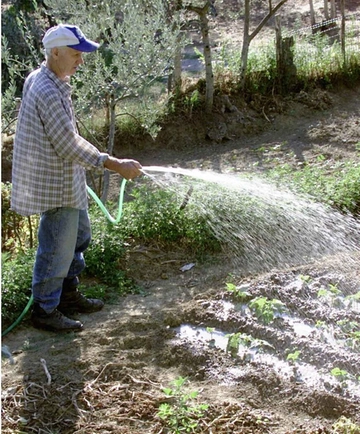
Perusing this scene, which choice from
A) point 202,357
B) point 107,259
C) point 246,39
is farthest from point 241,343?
point 246,39

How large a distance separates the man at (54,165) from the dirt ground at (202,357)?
15.1 inches

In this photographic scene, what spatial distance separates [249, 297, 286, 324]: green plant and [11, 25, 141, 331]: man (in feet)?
3.87

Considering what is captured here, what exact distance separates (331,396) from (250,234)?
2.30 meters

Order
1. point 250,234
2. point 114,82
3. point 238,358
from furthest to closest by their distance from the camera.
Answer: point 114,82
point 250,234
point 238,358

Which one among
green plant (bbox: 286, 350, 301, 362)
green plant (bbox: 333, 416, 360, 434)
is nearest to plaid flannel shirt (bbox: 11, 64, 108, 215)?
green plant (bbox: 286, 350, 301, 362)

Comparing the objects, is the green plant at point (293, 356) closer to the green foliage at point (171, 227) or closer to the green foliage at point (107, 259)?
the green foliage at point (107, 259)

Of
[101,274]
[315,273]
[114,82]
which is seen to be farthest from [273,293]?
[114,82]

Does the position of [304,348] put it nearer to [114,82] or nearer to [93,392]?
[93,392]

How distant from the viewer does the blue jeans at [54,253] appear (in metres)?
4.32

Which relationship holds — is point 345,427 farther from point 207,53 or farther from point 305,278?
point 207,53

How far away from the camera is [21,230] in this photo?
21.8 ft

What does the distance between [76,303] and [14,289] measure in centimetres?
45

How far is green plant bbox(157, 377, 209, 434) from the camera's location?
345cm

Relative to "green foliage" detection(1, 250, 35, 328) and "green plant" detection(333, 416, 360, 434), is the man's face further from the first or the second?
"green plant" detection(333, 416, 360, 434)
